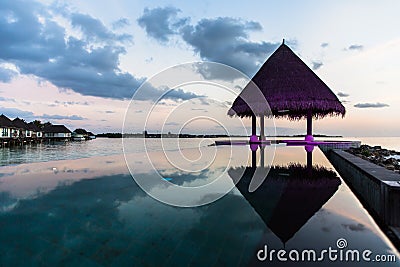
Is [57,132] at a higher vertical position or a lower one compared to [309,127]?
higher

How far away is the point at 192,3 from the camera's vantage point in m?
11.0

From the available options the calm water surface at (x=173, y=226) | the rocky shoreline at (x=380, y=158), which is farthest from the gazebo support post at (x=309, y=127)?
the calm water surface at (x=173, y=226)

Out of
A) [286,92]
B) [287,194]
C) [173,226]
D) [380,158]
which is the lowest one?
[173,226]

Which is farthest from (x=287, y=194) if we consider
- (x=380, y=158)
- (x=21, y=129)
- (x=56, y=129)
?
(x=56, y=129)

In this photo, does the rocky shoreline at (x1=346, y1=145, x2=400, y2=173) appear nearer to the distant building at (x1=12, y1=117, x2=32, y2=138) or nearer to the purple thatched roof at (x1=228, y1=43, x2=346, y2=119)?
the purple thatched roof at (x1=228, y1=43, x2=346, y2=119)

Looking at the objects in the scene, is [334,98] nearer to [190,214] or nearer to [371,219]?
[371,219]

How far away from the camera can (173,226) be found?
140 inches

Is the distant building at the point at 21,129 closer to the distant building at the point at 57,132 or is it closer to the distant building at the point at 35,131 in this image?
the distant building at the point at 35,131

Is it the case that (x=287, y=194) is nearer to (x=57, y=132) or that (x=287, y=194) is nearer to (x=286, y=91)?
(x=286, y=91)

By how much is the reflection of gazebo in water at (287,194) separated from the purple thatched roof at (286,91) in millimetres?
6437

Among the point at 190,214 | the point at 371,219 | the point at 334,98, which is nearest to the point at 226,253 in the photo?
the point at 190,214

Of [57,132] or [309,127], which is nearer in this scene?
[309,127]

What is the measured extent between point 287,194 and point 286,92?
9732 mm

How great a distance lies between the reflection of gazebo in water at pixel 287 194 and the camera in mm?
3546
